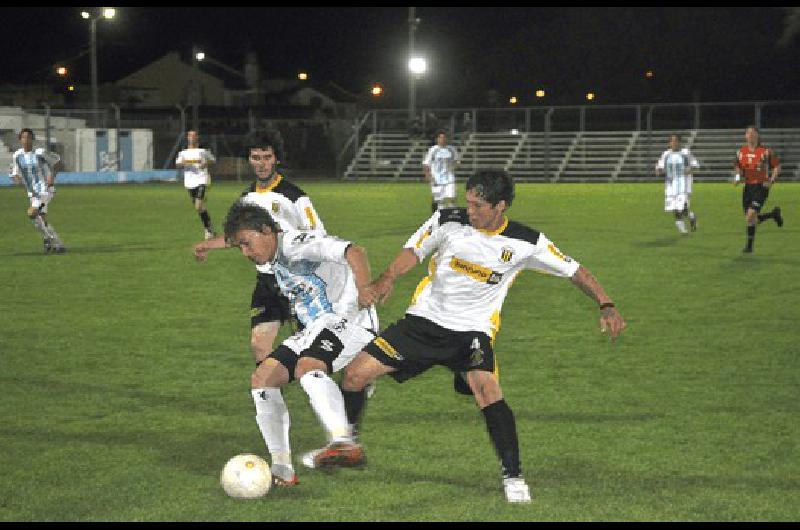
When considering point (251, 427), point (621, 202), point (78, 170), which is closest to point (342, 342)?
point (251, 427)

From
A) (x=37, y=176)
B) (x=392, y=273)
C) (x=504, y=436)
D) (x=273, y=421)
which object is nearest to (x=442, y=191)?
(x=37, y=176)

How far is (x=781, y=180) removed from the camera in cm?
4775

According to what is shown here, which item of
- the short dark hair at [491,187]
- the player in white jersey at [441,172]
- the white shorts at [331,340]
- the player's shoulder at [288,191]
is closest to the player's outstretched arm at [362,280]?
the white shorts at [331,340]

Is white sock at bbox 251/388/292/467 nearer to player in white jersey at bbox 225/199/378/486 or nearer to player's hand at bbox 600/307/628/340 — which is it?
player in white jersey at bbox 225/199/378/486

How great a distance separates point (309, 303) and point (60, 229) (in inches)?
754

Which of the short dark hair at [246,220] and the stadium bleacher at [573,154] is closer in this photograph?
the short dark hair at [246,220]

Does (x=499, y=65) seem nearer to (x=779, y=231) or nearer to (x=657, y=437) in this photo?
(x=779, y=231)

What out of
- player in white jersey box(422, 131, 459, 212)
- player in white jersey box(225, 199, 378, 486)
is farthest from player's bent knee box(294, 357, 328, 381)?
player in white jersey box(422, 131, 459, 212)

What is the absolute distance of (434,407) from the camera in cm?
788

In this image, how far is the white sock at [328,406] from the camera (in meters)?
5.89

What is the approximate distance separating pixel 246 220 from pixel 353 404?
1.20m

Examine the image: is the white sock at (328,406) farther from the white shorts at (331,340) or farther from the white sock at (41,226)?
the white sock at (41,226)

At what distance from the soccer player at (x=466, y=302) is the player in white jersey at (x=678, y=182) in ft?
55.9

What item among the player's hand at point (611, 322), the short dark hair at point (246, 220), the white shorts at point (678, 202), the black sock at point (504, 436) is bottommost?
the black sock at point (504, 436)
